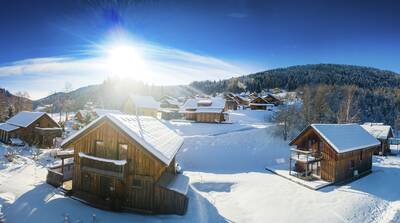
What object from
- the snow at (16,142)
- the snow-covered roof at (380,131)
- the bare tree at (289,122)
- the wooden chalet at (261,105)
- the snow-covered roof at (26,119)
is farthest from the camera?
the wooden chalet at (261,105)

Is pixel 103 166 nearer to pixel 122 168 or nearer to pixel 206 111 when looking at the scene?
pixel 122 168

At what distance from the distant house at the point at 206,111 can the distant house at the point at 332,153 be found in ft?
76.9

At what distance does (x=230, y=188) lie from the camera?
2367cm

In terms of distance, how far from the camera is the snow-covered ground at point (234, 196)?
49.1 ft

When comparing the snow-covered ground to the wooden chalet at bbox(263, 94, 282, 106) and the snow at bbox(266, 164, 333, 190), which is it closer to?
the snow at bbox(266, 164, 333, 190)

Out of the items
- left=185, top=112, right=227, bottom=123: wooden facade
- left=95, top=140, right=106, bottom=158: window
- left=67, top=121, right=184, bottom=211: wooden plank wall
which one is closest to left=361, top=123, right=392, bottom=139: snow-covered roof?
left=185, top=112, right=227, bottom=123: wooden facade

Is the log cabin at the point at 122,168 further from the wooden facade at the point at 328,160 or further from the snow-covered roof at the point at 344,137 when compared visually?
the snow-covered roof at the point at 344,137

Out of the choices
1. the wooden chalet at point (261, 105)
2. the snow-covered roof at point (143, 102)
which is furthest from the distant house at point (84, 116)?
the wooden chalet at point (261, 105)

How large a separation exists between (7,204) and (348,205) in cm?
2445

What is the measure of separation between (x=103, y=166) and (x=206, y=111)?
3712 centimetres

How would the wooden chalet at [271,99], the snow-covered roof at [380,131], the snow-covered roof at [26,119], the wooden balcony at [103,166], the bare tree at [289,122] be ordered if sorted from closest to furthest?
1. the wooden balcony at [103,166]
2. the snow-covered roof at [26,119]
3. the bare tree at [289,122]
4. the snow-covered roof at [380,131]
5. the wooden chalet at [271,99]

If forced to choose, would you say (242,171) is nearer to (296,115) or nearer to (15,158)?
(296,115)

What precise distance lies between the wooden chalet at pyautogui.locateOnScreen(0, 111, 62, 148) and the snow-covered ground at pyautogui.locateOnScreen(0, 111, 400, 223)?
5546mm

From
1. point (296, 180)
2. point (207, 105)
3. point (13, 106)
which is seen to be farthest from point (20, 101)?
point (296, 180)
